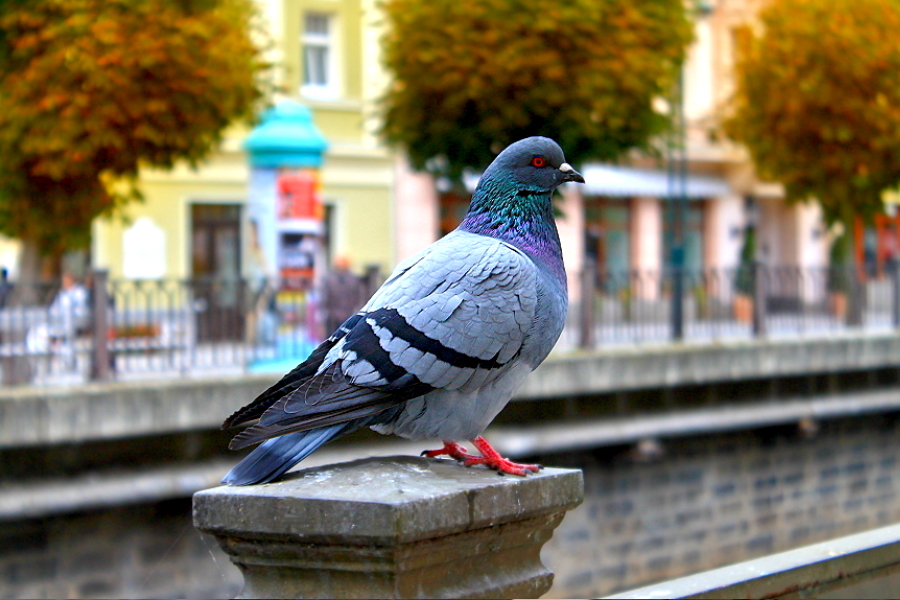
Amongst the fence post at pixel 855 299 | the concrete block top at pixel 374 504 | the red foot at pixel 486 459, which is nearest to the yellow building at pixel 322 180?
the fence post at pixel 855 299

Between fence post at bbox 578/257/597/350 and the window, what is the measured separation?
504 inches

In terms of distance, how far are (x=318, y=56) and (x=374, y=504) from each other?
23.1 m

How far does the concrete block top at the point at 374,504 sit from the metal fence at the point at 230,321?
24.2ft

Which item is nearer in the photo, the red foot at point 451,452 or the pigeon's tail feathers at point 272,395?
the pigeon's tail feathers at point 272,395

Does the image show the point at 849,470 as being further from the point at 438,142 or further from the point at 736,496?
the point at 438,142

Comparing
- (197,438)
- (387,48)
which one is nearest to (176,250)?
(387,48)

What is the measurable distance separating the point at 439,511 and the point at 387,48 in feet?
38.8

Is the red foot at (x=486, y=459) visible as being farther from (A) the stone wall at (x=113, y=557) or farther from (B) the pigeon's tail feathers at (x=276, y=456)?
(A) the stone wall at (x=113, y=557)

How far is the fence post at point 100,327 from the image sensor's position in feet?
31.7

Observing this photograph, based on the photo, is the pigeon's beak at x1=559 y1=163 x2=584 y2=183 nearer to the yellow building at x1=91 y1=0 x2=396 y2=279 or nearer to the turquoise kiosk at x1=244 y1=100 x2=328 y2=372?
the turquoise kiosk at x1=244 y1=100 x2=328 y2=372

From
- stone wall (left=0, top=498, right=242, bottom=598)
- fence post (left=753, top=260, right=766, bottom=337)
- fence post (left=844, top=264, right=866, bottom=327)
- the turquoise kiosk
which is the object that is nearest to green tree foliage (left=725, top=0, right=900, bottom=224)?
fence post (left=844, top=264, right=866, bottom=327)

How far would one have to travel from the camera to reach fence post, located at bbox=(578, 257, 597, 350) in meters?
12.7

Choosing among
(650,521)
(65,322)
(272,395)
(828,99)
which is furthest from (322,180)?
(272,395)

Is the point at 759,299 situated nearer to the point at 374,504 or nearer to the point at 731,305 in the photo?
the point at 731,305
